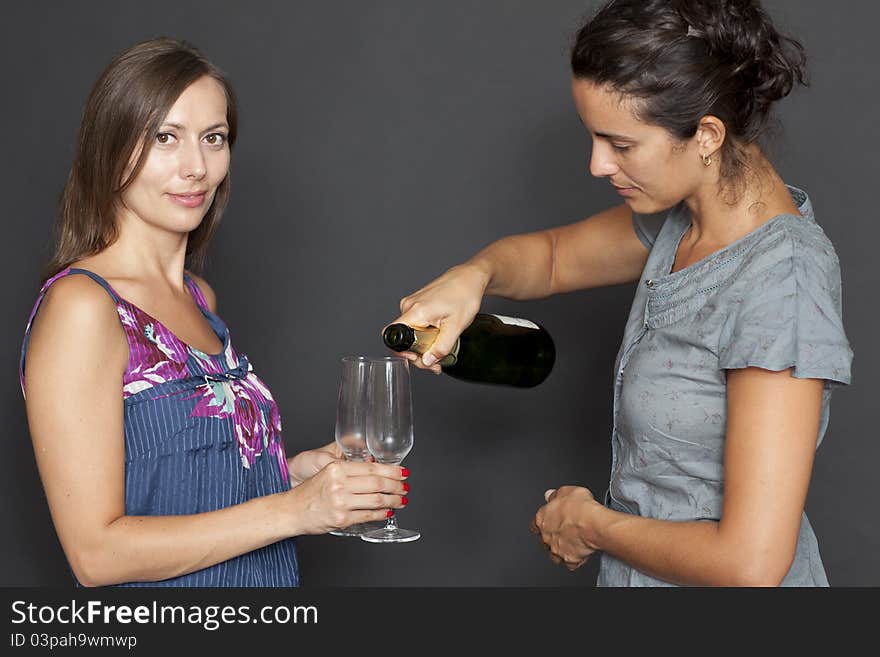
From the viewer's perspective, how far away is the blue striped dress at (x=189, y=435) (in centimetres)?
155

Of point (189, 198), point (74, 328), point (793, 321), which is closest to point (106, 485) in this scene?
point (74, 328)

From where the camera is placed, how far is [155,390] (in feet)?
5.11

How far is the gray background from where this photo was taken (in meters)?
2.64

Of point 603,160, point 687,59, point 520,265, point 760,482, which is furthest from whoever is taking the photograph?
point 520,265

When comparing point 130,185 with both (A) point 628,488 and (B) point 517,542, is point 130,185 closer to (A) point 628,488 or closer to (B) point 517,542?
(A) point 628,488

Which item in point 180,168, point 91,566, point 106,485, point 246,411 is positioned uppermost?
point 180,168

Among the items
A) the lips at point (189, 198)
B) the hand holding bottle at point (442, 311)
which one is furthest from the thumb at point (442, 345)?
the lips at point (189, 198)

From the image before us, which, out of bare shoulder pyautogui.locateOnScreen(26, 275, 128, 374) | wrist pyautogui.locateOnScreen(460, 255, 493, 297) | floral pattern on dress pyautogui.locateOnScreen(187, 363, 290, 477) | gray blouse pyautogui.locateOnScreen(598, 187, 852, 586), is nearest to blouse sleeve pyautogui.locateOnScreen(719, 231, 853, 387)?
gray blouse pyautogui.locateOnScreen(598, 187, 852, 586)

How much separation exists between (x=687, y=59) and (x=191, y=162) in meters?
0.79

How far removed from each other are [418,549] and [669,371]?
1452 mm

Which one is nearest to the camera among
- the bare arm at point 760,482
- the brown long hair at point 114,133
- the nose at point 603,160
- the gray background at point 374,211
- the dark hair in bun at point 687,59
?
the bare arm at point 760,482

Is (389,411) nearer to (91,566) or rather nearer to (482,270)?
(482,270)

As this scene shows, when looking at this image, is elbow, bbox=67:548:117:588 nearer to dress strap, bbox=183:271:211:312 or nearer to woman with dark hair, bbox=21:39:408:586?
woman with dark hair, bbox=21:39:408:586

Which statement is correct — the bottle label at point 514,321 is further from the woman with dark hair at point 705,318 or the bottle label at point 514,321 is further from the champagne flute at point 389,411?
the champagne flute at point 389,411
